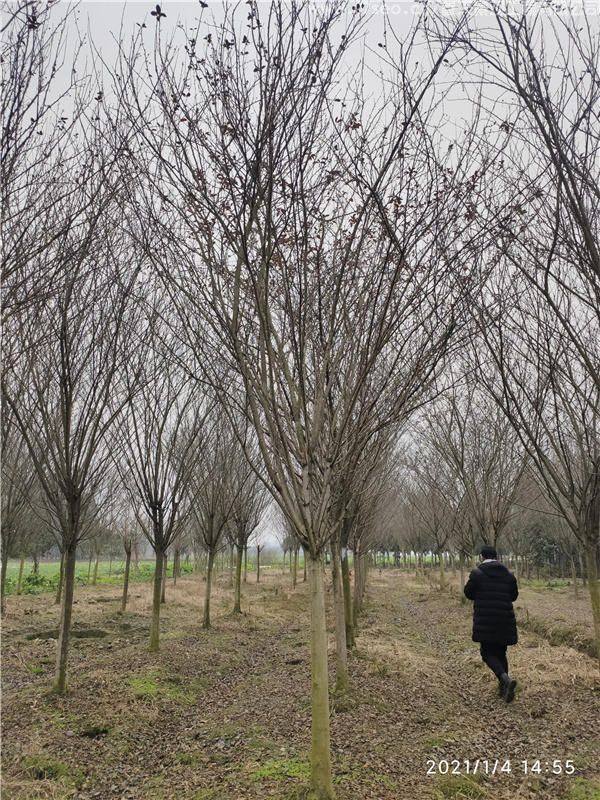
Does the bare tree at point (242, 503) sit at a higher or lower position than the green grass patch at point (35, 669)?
higher

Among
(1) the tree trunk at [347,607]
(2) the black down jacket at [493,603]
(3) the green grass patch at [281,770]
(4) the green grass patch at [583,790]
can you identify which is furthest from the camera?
(1) the tree trunk at [347,607]

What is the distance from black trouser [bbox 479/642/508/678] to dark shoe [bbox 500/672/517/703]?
0.22 ft

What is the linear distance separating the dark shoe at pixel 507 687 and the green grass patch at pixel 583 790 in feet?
5.73

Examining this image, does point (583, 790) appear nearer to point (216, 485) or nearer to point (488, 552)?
point (488, 552)

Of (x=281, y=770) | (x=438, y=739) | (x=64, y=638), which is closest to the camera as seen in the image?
(x=281, y=770)

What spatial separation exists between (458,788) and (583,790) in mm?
944

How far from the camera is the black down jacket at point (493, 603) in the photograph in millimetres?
5922

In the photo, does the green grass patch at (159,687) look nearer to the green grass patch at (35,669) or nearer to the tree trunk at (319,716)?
the green grass patch at (35,669)

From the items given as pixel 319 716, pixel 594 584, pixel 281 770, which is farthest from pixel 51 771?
pixel 594 584

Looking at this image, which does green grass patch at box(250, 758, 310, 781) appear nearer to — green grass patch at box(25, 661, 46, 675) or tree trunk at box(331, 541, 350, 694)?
tree trunk at box(331, 541, 350, 694)

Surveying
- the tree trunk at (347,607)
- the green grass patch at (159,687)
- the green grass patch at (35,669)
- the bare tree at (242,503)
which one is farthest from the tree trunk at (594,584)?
the green grass patch at (35,669)

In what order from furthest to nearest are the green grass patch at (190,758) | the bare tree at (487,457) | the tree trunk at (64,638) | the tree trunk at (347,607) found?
the bare tree at (487,457), the tree trunk at (347,607), the tree trunk at (64,638), the green grass patch at (190,758)

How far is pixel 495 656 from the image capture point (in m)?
6.08

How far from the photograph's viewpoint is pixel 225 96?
12.0 feet
